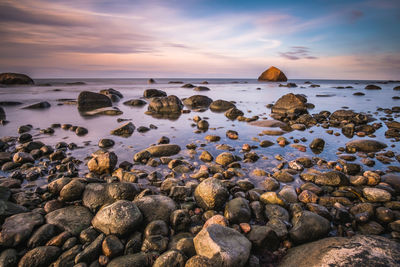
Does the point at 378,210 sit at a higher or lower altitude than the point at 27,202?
higher

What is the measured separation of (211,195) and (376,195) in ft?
10.6

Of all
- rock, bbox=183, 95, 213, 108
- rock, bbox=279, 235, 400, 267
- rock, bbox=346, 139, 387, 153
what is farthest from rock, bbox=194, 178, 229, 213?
rock, bbox=183, 95, 213, 108

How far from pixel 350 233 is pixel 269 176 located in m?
1.97

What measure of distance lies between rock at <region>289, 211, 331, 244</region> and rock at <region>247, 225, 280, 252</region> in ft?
1.06

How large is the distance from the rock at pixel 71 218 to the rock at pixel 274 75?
94.1m

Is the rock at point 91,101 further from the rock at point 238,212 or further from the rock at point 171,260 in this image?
the rock at point 171,260

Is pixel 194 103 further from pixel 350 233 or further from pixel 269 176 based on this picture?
pixel 350 233

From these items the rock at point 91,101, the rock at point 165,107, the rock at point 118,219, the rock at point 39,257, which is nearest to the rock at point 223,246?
the rock at point 118,219

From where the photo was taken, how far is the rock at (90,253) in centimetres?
253

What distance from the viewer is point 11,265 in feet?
8.15

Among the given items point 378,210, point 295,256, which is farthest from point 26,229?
point 378,210

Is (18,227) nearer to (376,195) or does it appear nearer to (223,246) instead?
(223,246)

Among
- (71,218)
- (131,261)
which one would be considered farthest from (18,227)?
(131,261)

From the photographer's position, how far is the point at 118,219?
2.98 meters
